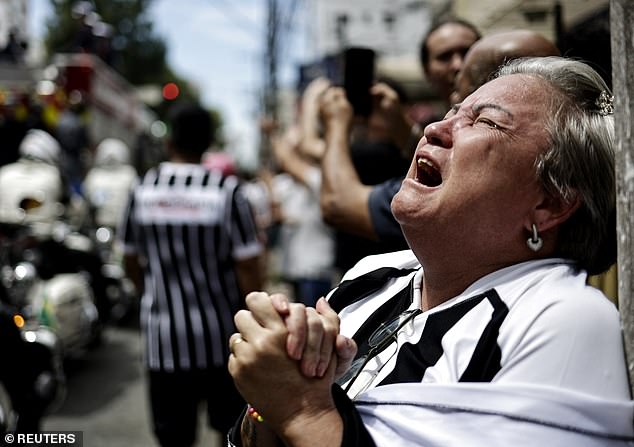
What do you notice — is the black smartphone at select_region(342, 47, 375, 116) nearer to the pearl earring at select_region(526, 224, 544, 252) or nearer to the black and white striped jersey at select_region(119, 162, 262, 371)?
the black and white striped jersey at select_region(119, 162, 262, 371)

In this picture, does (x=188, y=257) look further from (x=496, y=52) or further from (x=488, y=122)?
(x=488, y=122)

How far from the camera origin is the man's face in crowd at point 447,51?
302 centimetres

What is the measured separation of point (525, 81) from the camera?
148 cm

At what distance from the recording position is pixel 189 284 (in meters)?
3.56

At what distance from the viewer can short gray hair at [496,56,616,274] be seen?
140 cm

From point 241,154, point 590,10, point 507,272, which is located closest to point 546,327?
point 507,272

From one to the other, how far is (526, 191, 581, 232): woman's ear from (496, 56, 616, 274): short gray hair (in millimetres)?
12

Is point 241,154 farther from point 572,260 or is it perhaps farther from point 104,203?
point 572,260

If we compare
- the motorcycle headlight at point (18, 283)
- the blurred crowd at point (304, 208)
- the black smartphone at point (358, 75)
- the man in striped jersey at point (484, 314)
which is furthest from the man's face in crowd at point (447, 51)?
the motorcycle headlight at point (18, 283)

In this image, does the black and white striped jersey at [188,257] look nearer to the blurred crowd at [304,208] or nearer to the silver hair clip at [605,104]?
the blurred crowd at [304,208]

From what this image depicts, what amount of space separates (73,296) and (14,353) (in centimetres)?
233

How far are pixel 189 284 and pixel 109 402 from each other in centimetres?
248

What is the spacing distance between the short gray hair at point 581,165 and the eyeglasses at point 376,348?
1.06ft

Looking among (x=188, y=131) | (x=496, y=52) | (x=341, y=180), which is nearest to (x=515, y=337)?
(x=496, y=52)
